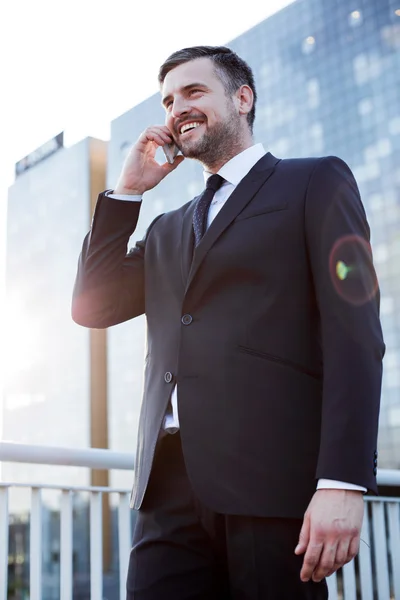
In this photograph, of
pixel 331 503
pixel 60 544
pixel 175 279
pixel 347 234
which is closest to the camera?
pixel 331 503

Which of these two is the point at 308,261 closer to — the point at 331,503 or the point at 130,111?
the point at 331,503

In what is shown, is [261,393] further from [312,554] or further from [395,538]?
[395,538]

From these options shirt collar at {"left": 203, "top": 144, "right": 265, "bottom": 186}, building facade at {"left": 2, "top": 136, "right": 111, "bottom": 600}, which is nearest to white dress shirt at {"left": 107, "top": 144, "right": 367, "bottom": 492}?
shirt collar at {"left": 203, "top": 144, "right": 265, "bottom": 186}

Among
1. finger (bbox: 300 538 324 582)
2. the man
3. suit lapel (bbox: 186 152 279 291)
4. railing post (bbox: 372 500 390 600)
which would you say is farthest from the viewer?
railing post (bbox: 372 500 390 600)

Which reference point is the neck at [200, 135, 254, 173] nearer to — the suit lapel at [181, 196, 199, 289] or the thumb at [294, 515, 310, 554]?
the suit lapel at [181, 196, 199, 289]

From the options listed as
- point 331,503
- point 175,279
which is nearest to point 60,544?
point 175,279

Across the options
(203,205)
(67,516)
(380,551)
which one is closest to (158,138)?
(203,205)

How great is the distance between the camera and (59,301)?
189ft

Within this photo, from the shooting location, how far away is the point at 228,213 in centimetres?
171

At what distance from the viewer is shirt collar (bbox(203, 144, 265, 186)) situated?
1.88 metres

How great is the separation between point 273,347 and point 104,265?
57 cm

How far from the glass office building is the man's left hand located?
34467mm

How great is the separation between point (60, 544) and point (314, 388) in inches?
49.2

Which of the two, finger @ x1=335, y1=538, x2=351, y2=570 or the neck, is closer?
finger @ x1=335, y1=538, x2=351, y2=570
